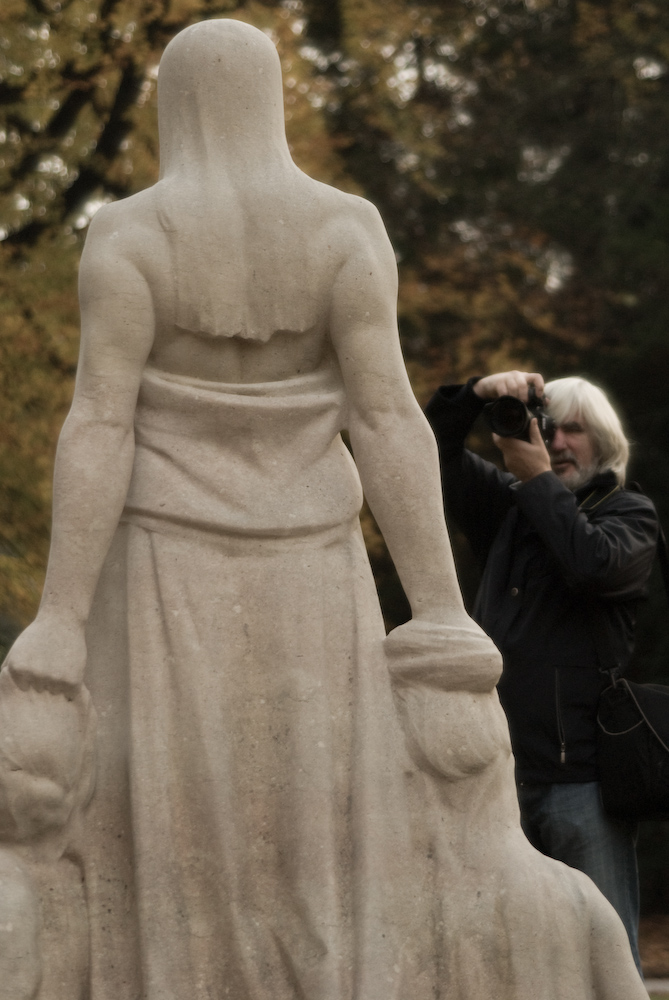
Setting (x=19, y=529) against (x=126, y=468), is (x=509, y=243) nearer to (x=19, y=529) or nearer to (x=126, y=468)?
(x=19, y=529)

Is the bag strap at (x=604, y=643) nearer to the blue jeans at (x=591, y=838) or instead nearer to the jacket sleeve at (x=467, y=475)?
the blue jeans at (x=591, y=838)

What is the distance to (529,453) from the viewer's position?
416 cm

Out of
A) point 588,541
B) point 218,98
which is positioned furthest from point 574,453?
point 218,98

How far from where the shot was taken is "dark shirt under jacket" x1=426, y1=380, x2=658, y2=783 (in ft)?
13.2

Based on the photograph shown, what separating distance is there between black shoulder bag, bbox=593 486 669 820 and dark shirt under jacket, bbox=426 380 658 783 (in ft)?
0.14

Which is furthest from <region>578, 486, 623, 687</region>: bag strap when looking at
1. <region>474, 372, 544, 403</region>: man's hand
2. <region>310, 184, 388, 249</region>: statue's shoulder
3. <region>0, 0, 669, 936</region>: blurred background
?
<region>0, 0, 669, 936</region>: blurred background

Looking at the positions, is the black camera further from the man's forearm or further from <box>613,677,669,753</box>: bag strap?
the man's forearm

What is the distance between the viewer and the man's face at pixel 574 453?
443 centimetres

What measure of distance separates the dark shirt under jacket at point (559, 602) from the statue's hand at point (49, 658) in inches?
58.6

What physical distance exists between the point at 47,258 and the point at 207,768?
6329 millimetres

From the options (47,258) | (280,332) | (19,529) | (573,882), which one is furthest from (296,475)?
(47,258)

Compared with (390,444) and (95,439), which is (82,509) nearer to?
(95,439)

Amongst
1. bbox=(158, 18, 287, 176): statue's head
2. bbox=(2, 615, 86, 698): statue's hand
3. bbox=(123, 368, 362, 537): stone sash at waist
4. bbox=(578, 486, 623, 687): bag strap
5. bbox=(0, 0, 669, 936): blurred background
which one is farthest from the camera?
bbox=(0, 0, 669, 936): blurred background

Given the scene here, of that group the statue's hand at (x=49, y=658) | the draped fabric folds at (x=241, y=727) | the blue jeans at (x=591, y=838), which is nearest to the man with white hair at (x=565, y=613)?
the blue jeans at (x=591, y=838)
